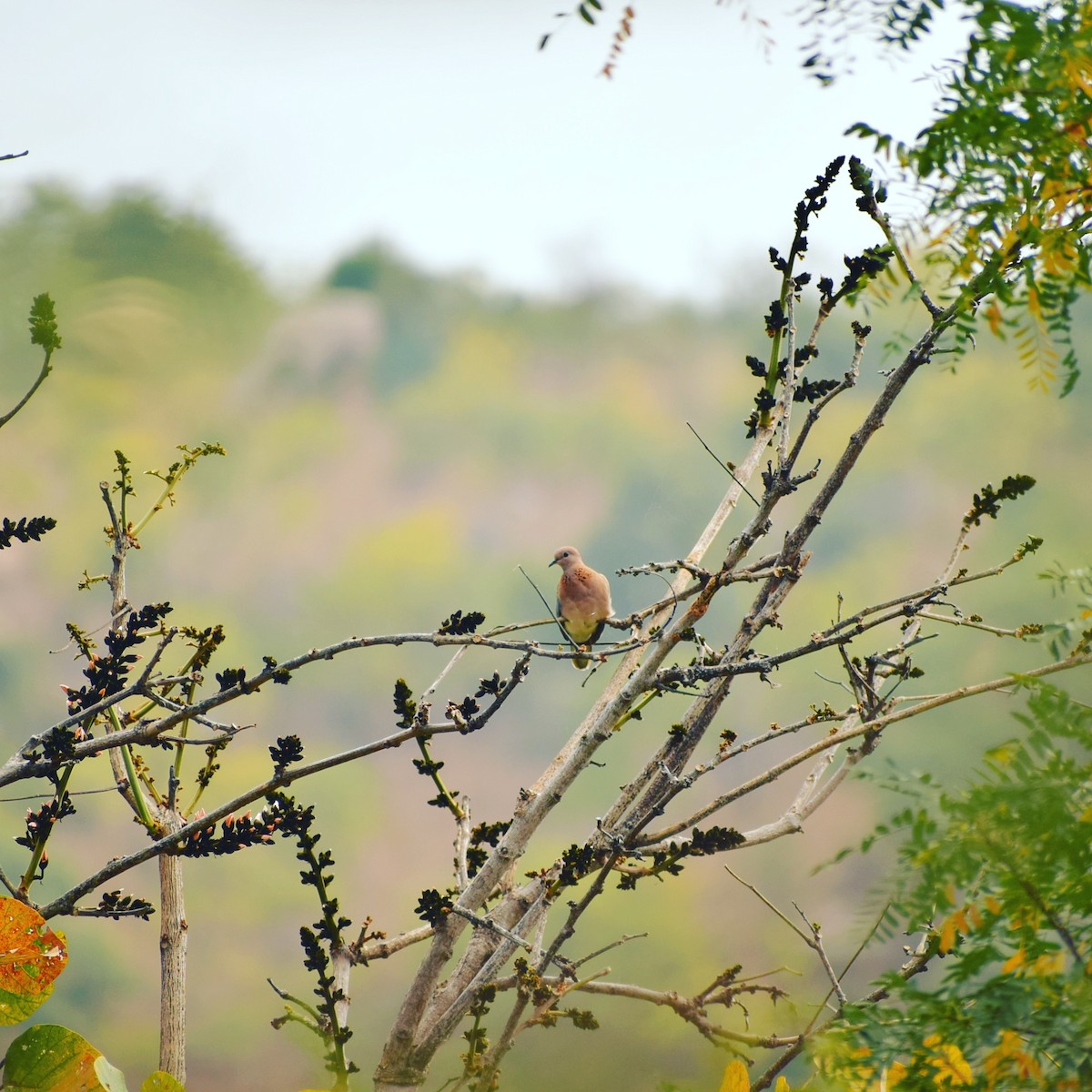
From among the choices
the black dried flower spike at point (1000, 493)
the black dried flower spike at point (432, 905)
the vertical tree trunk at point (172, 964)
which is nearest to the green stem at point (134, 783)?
the vertical tree trunk at point (172, 964)

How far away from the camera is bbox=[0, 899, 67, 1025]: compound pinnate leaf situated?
751 mm

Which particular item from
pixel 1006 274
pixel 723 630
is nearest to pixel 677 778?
pixel 1006 274

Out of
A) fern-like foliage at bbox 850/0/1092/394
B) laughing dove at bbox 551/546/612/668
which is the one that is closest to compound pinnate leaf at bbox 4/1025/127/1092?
fern-like foliage at bbox 850/0/1092/394

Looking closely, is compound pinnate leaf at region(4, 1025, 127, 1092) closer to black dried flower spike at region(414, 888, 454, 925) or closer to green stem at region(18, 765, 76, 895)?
green stem at region(18, 765, 76, 895)

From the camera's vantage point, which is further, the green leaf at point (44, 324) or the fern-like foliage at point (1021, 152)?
the green leaf at point (44, 324)

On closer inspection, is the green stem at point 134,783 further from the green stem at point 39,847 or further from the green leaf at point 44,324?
the green leaf at point 44,324

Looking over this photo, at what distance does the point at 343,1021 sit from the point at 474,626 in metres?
0.45

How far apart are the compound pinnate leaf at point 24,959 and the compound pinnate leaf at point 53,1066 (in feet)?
0.08

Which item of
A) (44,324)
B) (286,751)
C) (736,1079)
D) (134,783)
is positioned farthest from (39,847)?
(736,1079)

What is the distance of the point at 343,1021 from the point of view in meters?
0.94

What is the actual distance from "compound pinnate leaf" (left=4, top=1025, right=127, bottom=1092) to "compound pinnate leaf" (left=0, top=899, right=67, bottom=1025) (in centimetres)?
2

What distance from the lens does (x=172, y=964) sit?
39.9 inches

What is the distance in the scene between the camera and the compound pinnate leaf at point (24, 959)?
75cm

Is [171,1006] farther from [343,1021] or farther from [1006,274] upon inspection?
[1006,274]
